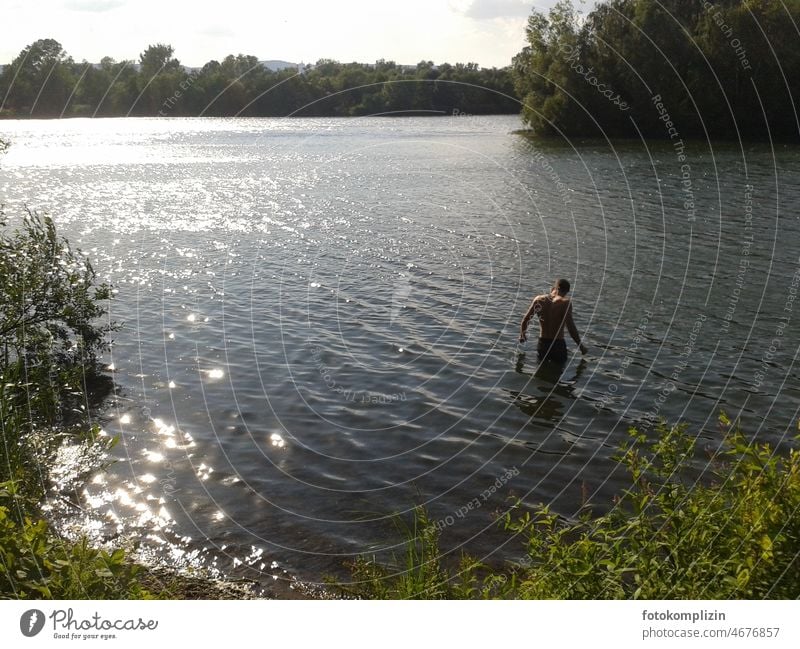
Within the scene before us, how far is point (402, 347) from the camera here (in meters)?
19.2

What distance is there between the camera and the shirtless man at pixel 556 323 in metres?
16.8

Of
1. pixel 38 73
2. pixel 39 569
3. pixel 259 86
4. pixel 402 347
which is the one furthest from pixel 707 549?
pixel 259 86

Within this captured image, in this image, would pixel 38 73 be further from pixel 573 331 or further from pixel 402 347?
pixel 573 331

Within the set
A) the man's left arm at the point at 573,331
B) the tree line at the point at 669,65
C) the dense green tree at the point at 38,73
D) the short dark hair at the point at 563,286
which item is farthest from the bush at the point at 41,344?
the tree line at the point at 669,65

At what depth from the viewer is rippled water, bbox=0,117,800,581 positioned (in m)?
11.9

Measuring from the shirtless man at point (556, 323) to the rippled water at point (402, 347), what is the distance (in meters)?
0.55

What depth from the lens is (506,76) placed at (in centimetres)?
7081

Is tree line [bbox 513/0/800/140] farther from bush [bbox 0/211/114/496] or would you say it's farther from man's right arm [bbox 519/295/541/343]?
bush [bbox 0/211/114/496]

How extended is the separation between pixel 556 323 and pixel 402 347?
4173 millimetres

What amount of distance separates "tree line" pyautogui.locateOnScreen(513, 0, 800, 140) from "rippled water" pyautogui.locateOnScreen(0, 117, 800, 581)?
2113 centimetres

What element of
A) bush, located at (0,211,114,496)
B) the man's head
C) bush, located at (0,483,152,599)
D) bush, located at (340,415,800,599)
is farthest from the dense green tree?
the man's head
